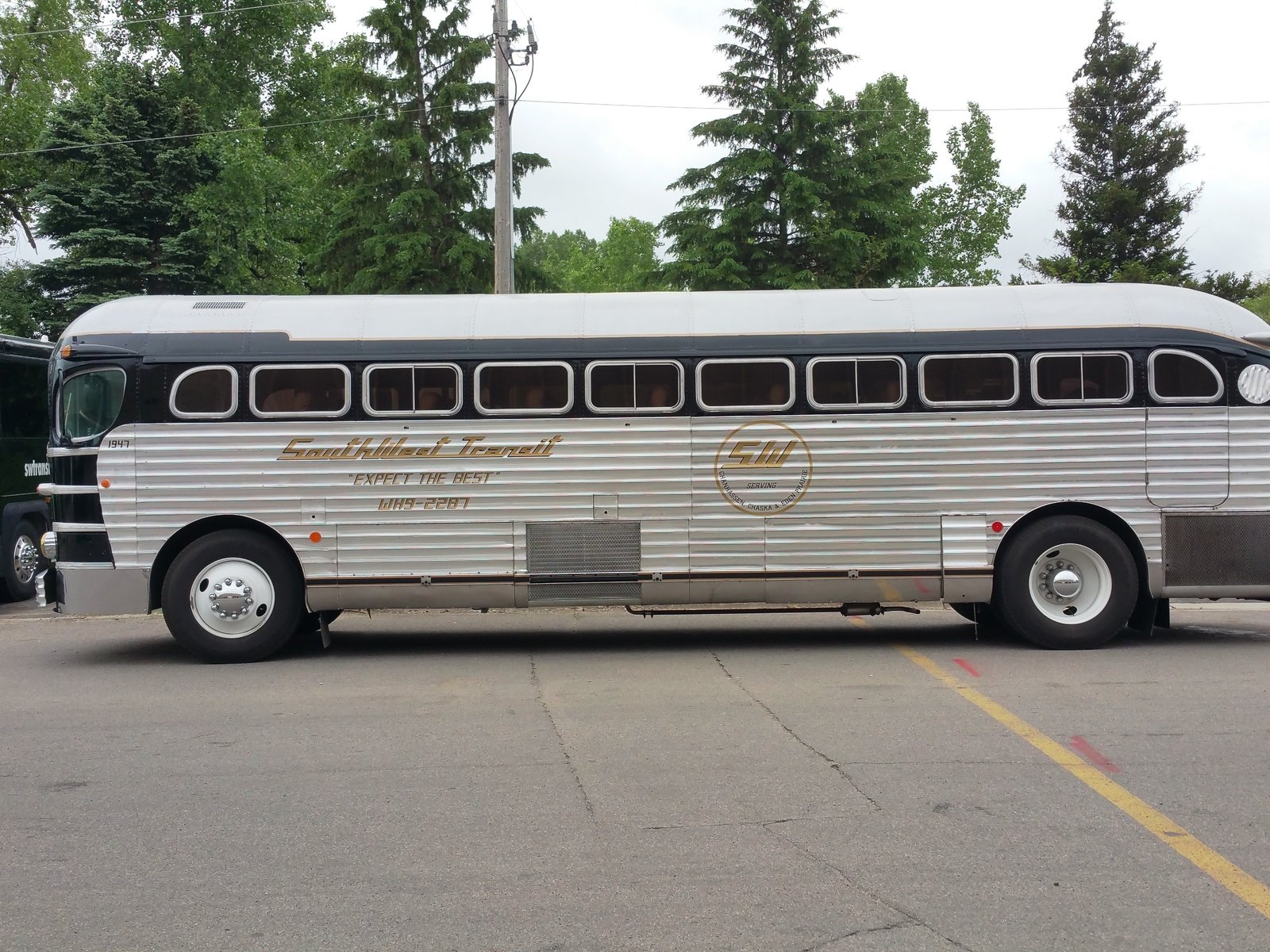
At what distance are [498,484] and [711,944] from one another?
6.35m

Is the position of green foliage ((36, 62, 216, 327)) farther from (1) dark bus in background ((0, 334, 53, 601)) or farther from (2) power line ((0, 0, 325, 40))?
(2) power line ((0, 0, 325, 40))

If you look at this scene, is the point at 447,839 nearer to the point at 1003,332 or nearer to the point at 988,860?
the point at 988,860

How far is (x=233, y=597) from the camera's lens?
1003cm

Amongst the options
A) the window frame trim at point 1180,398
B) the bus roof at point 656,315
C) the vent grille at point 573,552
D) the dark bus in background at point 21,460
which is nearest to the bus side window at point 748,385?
the bus roof at point 656,315

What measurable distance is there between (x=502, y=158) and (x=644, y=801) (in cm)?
1165

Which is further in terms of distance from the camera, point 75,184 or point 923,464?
point 75,184

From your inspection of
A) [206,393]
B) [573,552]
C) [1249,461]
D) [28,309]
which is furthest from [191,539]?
[28,309]

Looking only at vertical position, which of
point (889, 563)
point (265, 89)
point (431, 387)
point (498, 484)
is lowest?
point (889, 563)

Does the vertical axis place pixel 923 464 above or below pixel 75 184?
below

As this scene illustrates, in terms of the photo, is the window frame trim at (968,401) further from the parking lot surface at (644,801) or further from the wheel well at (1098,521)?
the parking lot surface at (644,801)

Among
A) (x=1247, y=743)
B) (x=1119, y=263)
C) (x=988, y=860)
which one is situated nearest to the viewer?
(x=988, y=860)

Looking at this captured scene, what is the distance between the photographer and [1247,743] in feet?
22.9

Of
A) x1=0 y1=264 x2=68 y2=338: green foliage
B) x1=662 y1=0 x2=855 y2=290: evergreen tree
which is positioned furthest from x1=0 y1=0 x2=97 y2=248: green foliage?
x1=662 y1=0 x2=855 y2=290: evergreen tree

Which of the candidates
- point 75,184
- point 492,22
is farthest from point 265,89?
point 492,22
